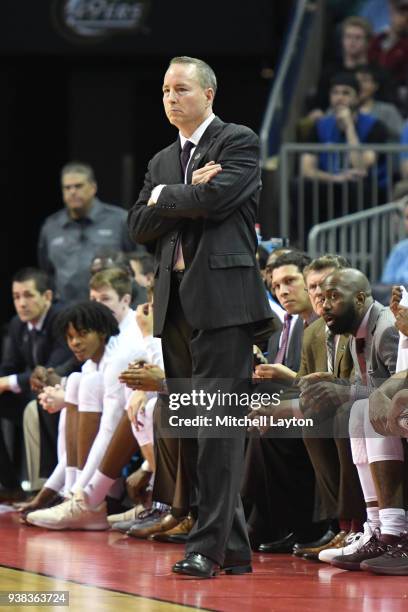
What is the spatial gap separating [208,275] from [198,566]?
1018 millimetres

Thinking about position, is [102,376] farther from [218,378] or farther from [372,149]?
[372,149]

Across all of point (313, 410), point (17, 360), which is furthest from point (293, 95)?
point (313, 410)

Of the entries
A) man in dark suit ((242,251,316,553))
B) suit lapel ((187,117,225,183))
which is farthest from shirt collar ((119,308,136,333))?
suit lapel ((187,117,225,183))

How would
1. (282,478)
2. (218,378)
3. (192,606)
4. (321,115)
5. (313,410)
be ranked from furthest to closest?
1. (321,115)
2. (282,478)
3. (313,410)
4. (218,378)
5. (192,606)

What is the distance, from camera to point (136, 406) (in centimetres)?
645

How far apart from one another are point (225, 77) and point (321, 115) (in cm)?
189

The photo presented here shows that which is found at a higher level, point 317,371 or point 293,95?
point 293,95

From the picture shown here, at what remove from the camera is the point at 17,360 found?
8.28 metres

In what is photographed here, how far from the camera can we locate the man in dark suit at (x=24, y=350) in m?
7.89

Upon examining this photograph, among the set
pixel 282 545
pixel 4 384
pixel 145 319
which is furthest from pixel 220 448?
pixel 4 384

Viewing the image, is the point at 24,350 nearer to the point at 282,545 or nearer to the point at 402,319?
the point at 282,545

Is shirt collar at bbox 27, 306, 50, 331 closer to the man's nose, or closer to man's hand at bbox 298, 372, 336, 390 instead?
man's hand at bbox 298, 372, 336, 390

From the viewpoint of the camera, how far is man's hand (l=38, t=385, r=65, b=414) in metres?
7.13

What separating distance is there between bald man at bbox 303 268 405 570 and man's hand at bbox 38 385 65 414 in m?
1.84
